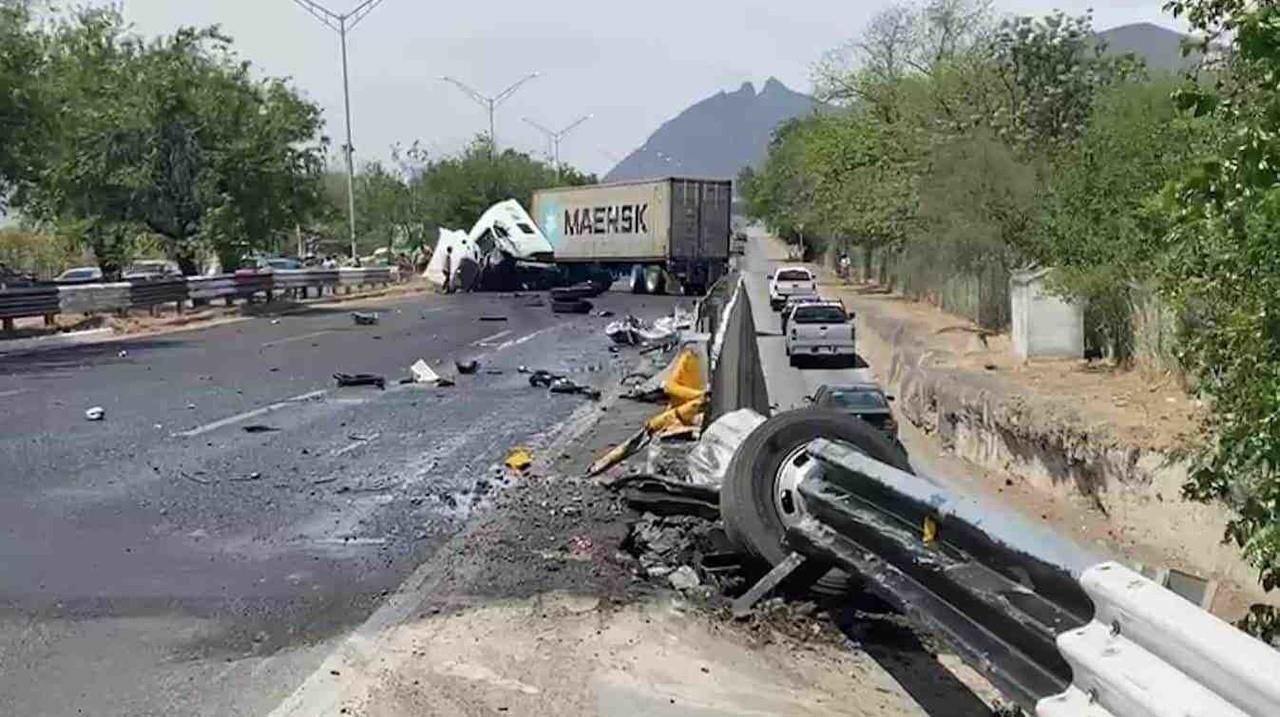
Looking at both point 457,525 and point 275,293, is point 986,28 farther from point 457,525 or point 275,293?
point 457,525

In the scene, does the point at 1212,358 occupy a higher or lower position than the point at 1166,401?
higher

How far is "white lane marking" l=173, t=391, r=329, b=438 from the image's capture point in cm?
1548

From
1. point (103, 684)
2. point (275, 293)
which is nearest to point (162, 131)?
point (275, 293)

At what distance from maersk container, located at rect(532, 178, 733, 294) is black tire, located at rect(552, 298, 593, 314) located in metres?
14.2

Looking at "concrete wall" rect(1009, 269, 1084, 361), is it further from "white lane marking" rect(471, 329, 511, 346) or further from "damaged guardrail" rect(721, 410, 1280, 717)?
"damaged guardrail" rect(721, 410, 1280, 717)

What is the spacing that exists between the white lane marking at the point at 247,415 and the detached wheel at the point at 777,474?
9.34 metres

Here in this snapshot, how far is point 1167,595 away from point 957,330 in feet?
116

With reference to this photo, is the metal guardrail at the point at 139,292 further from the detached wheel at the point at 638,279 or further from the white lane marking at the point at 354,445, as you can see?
the white lane marking at the point at 354,445

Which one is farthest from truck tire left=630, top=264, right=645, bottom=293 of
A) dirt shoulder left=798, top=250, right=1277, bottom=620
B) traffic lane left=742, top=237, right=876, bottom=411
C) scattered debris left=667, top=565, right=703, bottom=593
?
scattered debris left=667, top=565, right=703, bottom=593

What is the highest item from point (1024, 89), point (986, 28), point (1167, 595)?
point (986, 28)

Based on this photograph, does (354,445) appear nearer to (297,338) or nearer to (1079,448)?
(1079,448)

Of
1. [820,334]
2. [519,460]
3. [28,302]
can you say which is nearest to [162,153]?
[28,302]

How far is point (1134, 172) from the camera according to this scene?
78.5 feet

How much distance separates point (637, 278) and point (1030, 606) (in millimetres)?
57002
